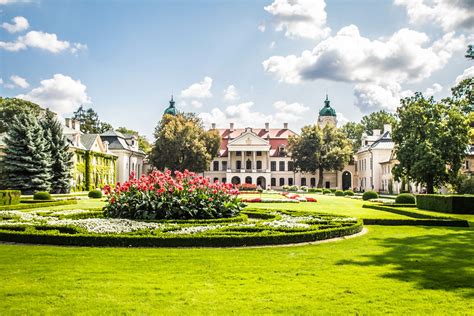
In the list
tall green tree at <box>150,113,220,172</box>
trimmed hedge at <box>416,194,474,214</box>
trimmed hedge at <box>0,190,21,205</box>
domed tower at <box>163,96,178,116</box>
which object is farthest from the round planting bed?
domed tower at <box>163,96,178,116</box>

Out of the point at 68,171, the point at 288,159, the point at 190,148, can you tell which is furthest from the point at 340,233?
the point at 288,159

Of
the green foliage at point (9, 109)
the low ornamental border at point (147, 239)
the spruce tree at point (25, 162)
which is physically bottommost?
the low ornamental border at point (147, 239)

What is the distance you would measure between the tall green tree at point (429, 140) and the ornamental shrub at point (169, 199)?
2116cm

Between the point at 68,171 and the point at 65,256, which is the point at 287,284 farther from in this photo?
the point at 68,171

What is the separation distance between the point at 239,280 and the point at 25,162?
106ft

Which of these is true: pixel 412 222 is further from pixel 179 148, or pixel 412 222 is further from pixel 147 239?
pixel 179 148

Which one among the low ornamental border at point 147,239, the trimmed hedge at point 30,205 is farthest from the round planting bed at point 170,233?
the trimmed hedge at point 30,205

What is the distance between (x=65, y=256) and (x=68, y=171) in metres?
31.6

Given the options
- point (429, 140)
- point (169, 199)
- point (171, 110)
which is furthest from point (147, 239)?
point (171, 110)

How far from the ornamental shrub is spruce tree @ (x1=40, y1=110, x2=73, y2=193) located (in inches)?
976

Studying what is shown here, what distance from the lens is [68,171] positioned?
3781 centimetres

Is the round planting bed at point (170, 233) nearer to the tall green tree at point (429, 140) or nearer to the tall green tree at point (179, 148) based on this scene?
the tall green tree at point (429, 140)

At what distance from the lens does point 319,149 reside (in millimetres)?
62188

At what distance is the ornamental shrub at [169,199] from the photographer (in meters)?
13.2
